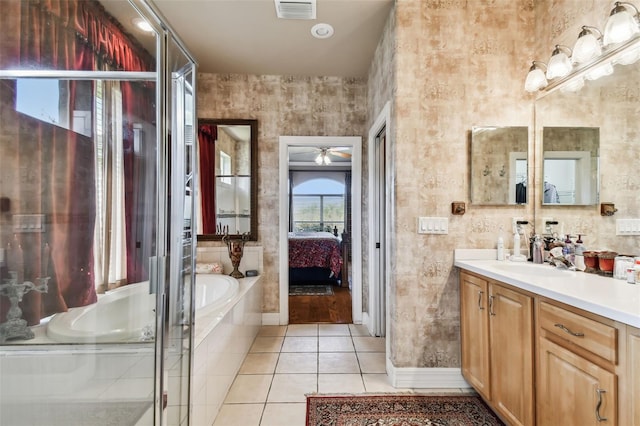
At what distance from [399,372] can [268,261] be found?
177 cm

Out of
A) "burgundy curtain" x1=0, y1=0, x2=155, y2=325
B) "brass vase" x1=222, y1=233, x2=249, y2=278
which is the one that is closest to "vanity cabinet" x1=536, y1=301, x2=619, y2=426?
"burgundy curtain" x1=0, y1=0, x2=155, y2=325

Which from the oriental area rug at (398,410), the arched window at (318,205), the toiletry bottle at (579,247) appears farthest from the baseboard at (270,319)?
the arched window at (318,205)

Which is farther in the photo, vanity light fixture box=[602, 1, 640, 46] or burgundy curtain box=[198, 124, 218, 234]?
burgundy curtain box=[198, 124, 218, 234]

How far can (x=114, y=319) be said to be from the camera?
130cm

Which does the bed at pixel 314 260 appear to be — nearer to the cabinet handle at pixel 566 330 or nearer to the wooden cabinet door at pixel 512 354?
the wooden cabinet door at pixel 512 354

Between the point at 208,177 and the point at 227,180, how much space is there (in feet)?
0.69

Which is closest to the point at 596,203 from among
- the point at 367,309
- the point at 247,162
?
the point at 367,309

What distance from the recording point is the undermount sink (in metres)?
1.72

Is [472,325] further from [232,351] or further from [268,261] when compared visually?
[268,261]

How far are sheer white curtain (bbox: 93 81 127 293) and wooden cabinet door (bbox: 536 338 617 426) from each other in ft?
6.16

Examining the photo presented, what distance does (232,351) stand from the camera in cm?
210

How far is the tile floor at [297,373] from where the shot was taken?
71.0 inches

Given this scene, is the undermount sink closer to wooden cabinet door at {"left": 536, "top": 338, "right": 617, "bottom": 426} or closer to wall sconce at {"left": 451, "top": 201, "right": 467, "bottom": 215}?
wall sconce at {"left": 451, "top": 201, "right": 467, "bottom": 215}

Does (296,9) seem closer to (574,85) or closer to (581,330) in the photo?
(574,85)
